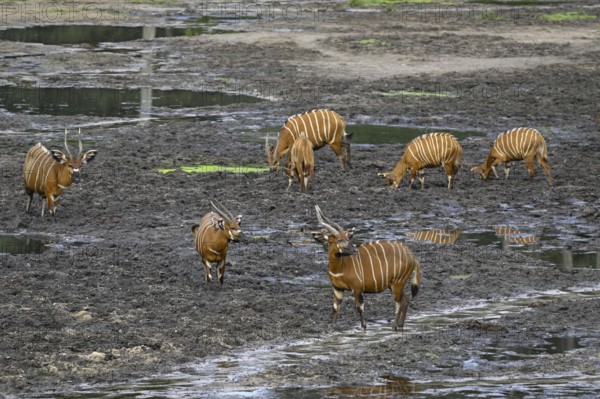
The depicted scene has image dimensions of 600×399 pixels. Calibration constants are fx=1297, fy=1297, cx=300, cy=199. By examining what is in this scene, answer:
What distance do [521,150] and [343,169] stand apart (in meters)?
2.79

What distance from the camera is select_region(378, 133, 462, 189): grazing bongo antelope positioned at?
1923cm

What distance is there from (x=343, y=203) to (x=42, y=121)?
7.96m

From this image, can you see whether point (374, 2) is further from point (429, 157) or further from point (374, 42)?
point (429, 157)

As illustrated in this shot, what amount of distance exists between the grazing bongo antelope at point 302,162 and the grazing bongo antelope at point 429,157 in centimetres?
116

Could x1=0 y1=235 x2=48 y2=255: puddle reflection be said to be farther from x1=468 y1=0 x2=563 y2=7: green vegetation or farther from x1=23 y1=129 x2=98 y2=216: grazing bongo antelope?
x1=468 y1=0 x2=563 y2=7: green vegetation

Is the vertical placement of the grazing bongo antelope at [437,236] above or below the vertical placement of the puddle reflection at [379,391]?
below

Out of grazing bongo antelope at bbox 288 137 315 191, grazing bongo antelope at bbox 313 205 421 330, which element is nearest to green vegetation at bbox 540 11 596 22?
grazing bongo antelope at bbox 288 137 315 191

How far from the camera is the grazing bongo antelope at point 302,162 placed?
18.9 meters

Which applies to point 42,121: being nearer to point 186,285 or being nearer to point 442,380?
point 186,285

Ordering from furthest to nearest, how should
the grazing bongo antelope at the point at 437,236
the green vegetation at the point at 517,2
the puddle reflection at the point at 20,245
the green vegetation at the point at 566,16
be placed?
the green vegetation at the point at 517,2
the green vegetation at the point at 566,16
the grazing bongo antelope at the point at 437,236
the puddle reflection at the point at 20,245

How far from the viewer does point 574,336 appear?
41.2 ft

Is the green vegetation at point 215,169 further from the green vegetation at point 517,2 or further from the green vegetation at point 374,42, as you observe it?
the green vegetation at point 517,2

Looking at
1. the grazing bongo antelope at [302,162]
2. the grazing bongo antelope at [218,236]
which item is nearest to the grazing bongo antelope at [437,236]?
the grazing bongo antelope at [302,162]

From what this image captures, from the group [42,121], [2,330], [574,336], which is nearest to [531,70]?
[42,121]
